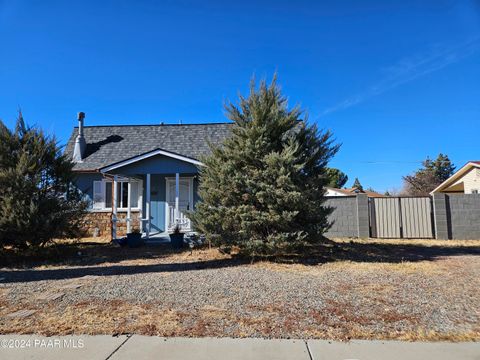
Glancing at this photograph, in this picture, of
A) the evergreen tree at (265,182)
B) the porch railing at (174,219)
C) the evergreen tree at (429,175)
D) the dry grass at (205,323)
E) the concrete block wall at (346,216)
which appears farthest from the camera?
the evergreen tree at (429,175)

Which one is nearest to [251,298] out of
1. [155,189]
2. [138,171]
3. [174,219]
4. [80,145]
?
[138,171]

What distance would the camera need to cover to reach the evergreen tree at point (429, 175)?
32.9 m

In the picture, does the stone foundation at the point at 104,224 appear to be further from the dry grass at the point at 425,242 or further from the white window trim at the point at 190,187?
the dry grass at the point at 425,242

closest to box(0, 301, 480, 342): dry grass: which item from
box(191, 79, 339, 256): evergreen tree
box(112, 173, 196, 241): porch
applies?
box(191, 79, 339, 256): evergreen tree

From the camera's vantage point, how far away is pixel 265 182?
8.19m

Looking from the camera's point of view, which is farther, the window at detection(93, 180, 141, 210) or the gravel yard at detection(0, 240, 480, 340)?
the window at detection(93, 180, 141, 210)

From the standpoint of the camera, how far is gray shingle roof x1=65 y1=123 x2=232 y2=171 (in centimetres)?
1530

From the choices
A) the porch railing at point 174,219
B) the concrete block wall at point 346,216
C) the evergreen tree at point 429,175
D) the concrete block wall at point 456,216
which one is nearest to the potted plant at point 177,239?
the porch railing at point 174,219

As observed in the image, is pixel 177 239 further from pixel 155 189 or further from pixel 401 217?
pixel 401 217

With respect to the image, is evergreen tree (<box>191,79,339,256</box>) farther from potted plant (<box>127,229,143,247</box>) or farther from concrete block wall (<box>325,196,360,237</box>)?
concrete block wall (<box>325,196,360,237</box>)

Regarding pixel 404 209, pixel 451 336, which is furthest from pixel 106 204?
pixel 451 336

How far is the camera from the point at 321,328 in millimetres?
3807

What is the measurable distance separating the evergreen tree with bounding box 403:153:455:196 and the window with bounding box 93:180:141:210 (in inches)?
1124

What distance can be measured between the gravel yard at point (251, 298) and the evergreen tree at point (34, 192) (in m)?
1.15
